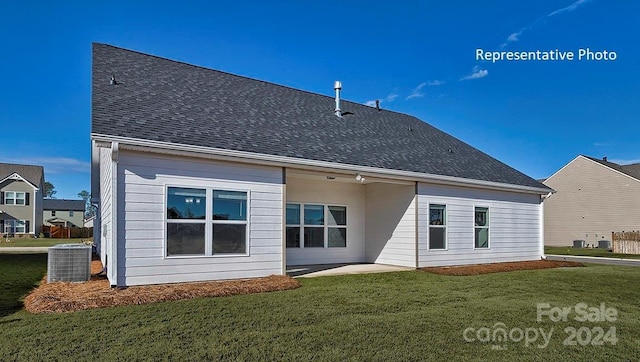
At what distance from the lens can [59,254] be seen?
8547 millimetres

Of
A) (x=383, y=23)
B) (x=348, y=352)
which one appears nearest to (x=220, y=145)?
Answer: (x=348, y=352)

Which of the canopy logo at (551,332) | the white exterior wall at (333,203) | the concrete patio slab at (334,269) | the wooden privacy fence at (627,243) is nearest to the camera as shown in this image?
the canopy logo at (551,332)

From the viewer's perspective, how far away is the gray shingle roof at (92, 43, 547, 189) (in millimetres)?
9188

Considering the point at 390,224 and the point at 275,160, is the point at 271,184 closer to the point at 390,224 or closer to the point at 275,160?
Result: the point at 275,160

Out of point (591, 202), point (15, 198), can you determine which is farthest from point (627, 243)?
→ point (15, 198)

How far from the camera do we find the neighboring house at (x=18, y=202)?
1626 inches

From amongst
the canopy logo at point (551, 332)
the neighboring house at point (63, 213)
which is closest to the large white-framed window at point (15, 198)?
the neighboring house at point (63, 213)

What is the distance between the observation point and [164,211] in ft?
27.4

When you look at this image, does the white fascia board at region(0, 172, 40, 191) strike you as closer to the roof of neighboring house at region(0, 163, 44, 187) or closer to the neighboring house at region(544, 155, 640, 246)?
the roof of neighboring house at region(0, 163, 44, 187)

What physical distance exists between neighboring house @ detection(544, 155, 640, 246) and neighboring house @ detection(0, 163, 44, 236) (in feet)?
155

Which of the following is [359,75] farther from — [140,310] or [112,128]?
[140,310]

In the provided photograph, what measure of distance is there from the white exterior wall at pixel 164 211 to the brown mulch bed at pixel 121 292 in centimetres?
35

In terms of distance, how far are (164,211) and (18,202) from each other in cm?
4297

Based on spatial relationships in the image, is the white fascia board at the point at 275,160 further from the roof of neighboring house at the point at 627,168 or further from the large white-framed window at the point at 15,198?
the large white-framed window at the point at 15,198
